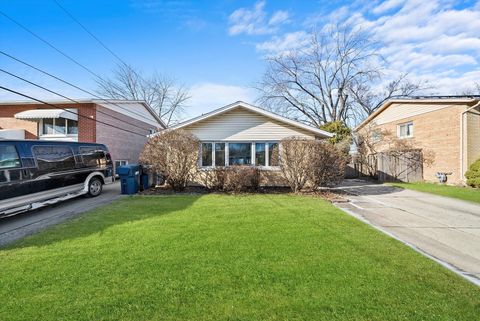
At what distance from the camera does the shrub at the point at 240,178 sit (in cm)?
1059

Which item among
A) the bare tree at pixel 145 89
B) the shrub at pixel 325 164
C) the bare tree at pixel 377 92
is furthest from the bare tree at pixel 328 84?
the shrub at pixel 325 164

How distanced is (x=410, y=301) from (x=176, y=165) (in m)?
9.31

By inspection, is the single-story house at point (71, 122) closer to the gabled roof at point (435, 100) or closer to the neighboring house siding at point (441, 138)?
the gabled roof at point (435, 100)

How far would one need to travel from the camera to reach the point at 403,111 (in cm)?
1748

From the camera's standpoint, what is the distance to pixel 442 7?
36.3 feet

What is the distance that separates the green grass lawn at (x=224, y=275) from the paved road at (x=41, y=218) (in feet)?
2.28

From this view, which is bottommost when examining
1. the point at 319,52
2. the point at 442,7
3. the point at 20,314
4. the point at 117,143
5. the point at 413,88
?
the point at 20,314

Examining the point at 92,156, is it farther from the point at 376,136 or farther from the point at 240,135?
the point at 376,136

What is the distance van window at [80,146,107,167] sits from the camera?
9725 mm

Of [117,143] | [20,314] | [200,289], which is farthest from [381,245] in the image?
[117,143]

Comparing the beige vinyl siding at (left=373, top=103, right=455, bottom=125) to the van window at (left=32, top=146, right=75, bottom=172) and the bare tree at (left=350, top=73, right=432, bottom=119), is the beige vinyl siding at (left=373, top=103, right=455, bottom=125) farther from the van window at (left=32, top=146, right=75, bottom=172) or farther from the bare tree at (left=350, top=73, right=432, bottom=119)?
the van window at (left=32, top=146, right=75, bottom=172)

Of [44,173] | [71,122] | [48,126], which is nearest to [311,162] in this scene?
[44,173]

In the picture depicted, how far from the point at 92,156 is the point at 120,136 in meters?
8.91

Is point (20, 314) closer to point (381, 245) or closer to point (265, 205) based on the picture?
point (381, 245)
